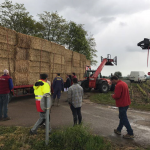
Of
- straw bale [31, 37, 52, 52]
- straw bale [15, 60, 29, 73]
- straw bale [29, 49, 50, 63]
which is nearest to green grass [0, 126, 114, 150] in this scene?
straw bale [15, 60, 29, 73]

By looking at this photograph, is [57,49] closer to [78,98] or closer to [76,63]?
[76,63]

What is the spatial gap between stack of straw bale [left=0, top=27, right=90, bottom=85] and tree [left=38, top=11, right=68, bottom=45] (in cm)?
1642

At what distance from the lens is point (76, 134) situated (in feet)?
12.9

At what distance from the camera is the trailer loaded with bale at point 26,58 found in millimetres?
8867

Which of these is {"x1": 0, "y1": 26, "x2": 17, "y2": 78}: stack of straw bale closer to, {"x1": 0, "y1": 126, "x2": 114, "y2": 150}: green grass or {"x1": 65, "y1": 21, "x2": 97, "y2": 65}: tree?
{"x1": 0, "y1": 126, "x2": 114, "y2": 150}: green grass

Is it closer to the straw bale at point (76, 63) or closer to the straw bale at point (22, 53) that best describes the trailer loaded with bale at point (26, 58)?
the straw bale at point (22, 53)

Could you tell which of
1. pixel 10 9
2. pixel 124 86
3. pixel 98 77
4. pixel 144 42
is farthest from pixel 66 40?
pixel 124 86

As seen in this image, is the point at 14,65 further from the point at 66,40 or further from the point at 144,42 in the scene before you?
the point at 66,40

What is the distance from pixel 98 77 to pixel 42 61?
574 centimetres

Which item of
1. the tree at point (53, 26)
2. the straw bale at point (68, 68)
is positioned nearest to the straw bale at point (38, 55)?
the straw bale at point (68, 68)

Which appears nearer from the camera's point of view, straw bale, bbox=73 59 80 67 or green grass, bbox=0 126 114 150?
green grass, bbox=0 126 114 150

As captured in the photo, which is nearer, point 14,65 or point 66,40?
point 14,65

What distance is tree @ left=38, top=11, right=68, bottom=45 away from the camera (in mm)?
28266

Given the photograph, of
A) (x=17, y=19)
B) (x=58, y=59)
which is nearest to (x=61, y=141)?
(x=58, y=59)
